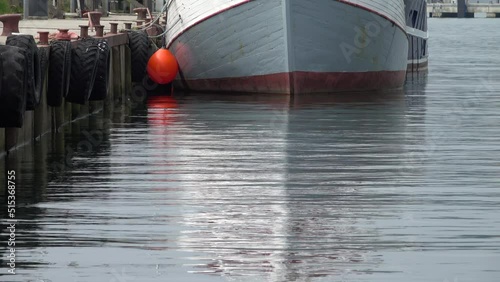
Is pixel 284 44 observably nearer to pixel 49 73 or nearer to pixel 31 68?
pixel 49 73

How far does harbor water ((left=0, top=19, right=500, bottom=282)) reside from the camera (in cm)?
915

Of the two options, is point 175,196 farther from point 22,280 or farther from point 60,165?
point 22,280

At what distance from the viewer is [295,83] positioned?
25188 millimetres

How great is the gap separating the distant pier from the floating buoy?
16600cm

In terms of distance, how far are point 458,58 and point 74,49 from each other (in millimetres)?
36105

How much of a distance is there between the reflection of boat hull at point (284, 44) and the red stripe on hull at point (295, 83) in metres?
0.02

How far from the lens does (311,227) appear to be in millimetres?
10648

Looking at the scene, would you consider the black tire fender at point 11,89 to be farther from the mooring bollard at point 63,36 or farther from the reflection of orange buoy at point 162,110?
the reflection of orange buoy at point 162,110

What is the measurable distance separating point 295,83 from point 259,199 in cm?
1316

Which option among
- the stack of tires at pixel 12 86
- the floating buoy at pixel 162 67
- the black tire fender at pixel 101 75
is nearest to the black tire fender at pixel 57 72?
the black tire fender at pixel 101 75

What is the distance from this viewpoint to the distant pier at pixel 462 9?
191 m

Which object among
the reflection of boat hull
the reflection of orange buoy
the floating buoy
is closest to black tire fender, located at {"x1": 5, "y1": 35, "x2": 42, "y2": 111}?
the reflection of orange buoy

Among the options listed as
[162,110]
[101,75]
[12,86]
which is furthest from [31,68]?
[162,110]

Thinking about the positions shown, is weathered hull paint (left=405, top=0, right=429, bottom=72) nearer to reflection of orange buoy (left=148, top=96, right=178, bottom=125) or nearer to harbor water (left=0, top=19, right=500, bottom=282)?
reflection of orange buoy (left=148, top=96, right=178, bottom=125)
